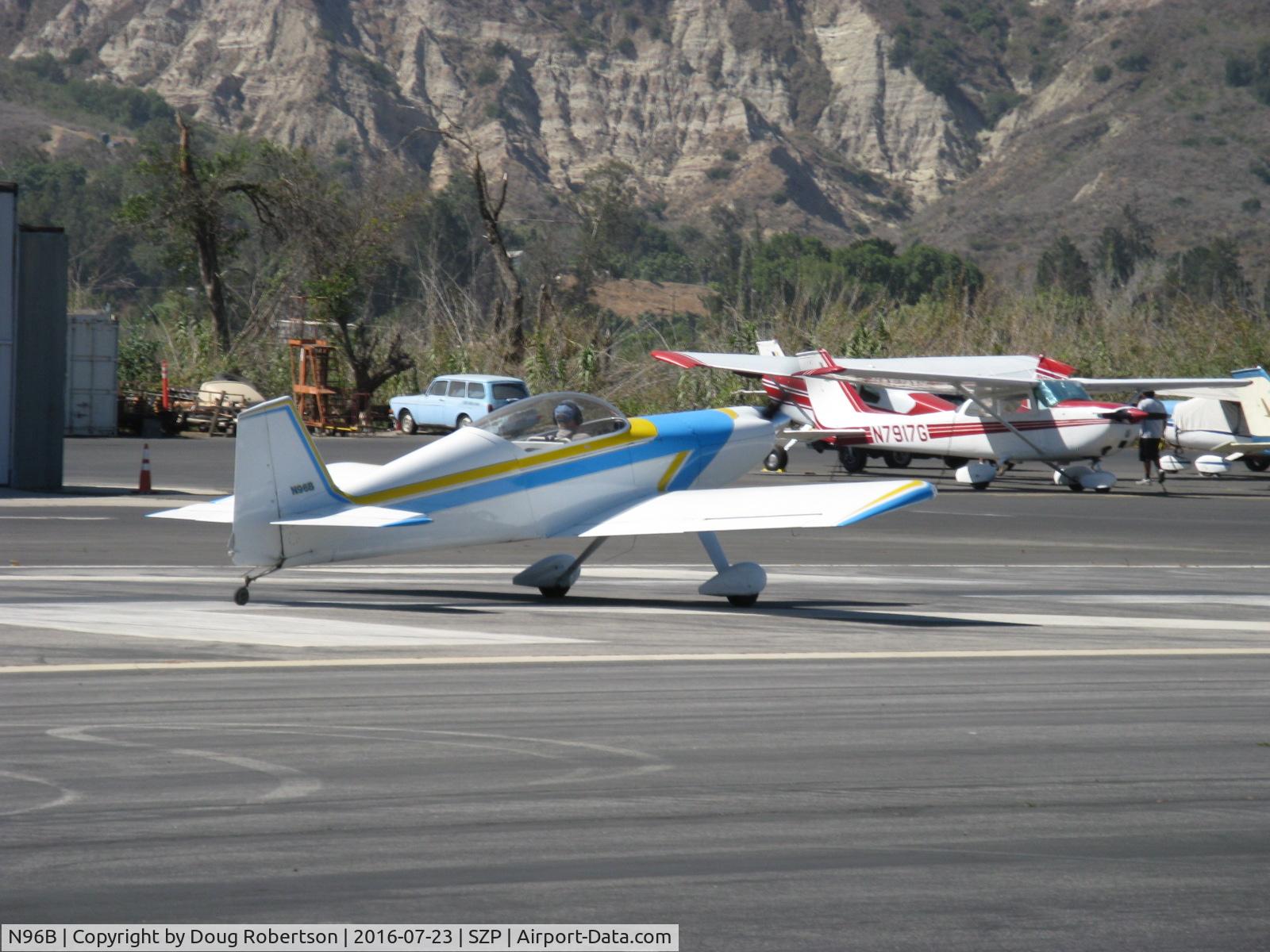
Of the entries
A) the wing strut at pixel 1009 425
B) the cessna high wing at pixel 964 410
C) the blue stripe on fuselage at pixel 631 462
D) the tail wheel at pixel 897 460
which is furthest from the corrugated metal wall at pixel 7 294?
the tail wheel at pixel 897 460

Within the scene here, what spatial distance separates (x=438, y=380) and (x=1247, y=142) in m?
101

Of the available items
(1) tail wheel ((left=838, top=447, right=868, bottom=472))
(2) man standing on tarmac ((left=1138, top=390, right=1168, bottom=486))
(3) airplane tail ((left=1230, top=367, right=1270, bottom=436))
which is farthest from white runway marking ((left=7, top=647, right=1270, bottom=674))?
(3) airplane tail ((left=1230, top=367, right=1270, bottom=436))

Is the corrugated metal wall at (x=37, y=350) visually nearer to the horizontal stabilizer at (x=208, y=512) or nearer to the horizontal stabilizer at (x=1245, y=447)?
the horizontal stabilizer at (x=208, y=512)

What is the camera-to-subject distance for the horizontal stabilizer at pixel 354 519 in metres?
10.5

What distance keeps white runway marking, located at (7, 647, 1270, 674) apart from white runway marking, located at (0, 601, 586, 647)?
64 centimetres

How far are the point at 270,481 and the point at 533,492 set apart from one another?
2.14 m

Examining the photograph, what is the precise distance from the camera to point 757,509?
37.4ft

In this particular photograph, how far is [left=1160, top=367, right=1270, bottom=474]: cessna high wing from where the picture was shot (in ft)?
103

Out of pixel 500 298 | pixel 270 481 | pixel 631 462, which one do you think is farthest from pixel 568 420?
pixel 500 298

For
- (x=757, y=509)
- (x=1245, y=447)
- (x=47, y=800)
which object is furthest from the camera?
(x=1245, y=447)

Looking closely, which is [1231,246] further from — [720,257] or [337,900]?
[337,900]

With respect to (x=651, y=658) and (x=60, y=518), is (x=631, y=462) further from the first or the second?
(x=60, y=518)

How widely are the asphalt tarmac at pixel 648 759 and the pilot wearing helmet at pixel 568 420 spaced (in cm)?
136

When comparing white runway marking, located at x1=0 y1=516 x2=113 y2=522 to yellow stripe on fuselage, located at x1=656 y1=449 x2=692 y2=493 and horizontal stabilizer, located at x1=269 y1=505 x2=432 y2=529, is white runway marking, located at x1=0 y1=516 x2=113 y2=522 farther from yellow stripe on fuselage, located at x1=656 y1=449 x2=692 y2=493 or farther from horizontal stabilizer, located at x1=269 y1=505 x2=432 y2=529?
horizontal stabilizer, located at x1=269 y1=505 x2=432 y2=529
